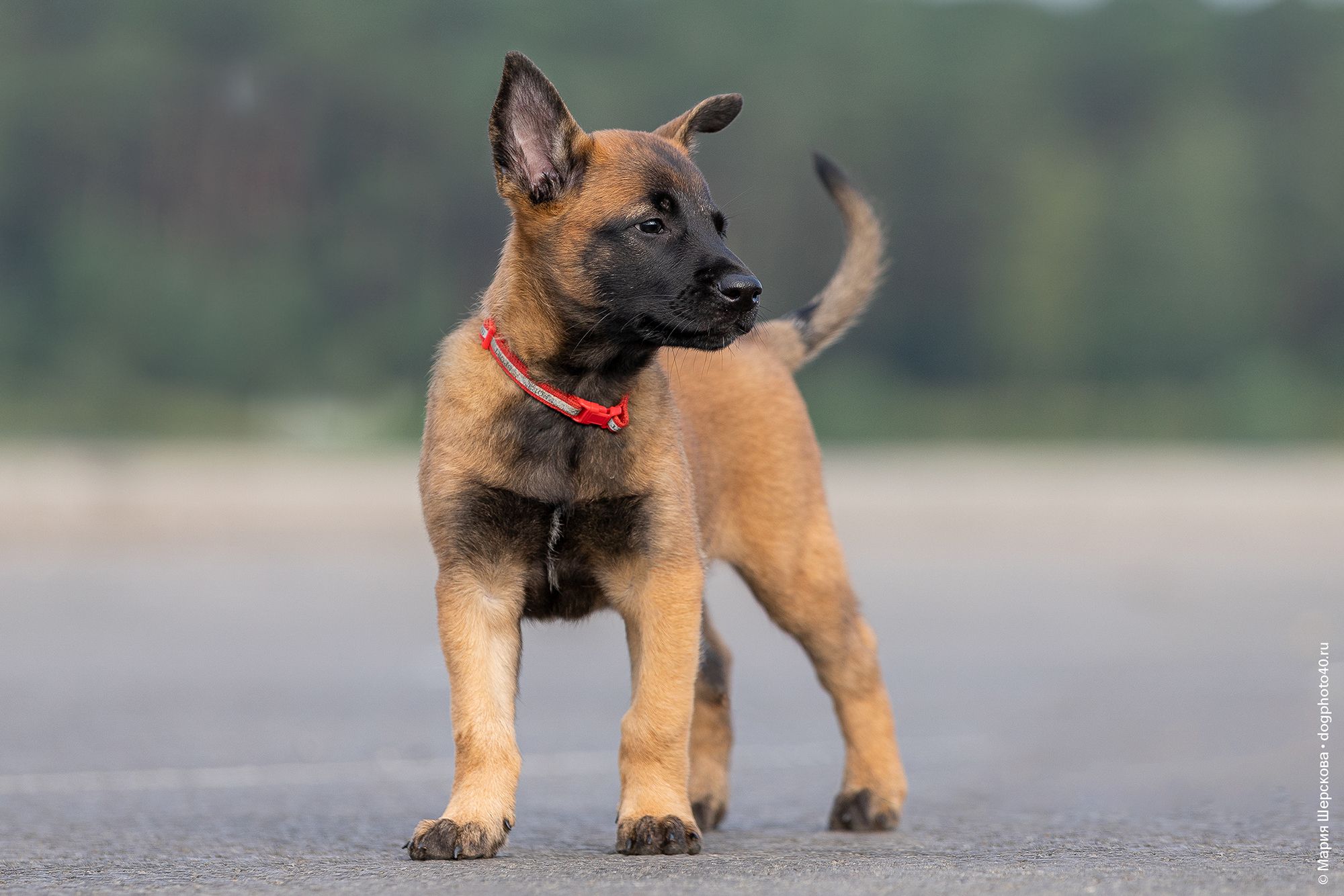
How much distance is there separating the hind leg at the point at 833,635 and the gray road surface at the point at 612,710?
264 mm

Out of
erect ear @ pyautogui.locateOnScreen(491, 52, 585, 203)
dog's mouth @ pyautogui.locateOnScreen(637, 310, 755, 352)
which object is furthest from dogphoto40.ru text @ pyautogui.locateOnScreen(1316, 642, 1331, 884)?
erect ear @ pyautogui.locateOnScreen(491, 52, 585, 203)

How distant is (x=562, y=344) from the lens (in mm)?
4828

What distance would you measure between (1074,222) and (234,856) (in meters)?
45.7

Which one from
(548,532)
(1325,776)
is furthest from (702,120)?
(1325,776)

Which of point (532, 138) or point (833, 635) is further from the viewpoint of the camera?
point (833, 635)

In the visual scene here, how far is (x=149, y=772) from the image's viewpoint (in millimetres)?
6926

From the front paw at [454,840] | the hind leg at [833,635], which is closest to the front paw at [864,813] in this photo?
the hind leg at [833,635]

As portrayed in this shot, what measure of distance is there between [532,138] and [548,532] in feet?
3.56

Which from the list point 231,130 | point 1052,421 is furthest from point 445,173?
point 1052,421

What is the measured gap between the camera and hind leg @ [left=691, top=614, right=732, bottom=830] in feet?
18.4

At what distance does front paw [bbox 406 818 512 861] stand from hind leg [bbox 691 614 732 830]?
1298 mm

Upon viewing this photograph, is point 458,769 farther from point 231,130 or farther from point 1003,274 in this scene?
point 1003,274

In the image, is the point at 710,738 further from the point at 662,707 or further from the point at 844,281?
the point at 844,281

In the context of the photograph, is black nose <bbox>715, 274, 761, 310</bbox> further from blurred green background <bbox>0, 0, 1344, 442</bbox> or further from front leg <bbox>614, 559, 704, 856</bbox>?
blurred green background <bbox>0, 0, 1344, 442</bbox>
